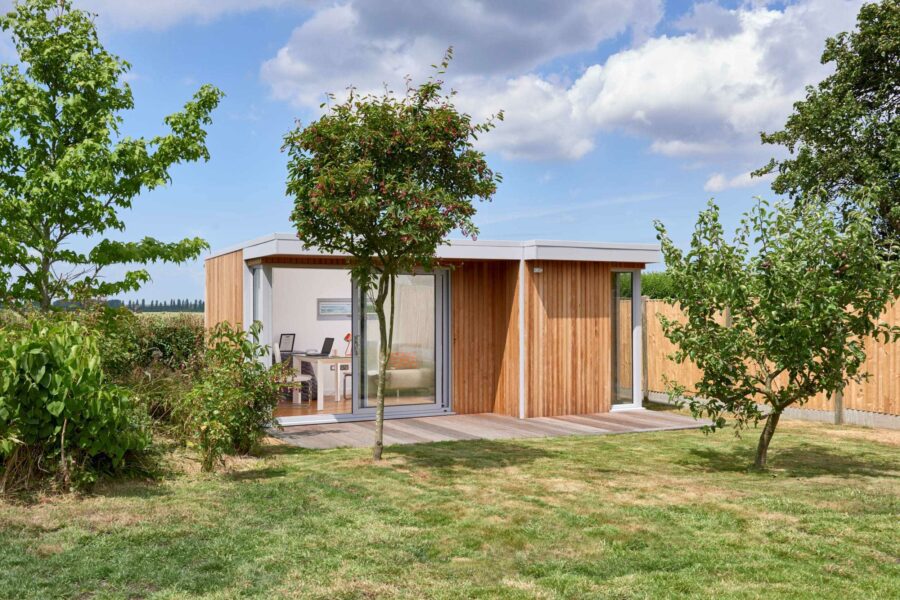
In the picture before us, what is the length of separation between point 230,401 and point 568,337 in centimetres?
626

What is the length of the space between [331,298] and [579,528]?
12157mm

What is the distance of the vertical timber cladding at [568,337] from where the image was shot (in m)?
12.0

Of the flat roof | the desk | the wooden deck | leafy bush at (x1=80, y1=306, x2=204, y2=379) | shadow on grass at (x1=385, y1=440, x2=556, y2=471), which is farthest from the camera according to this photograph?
the desk

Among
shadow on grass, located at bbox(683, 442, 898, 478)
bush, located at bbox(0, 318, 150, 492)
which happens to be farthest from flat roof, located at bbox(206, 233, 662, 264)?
bush, located at bbox(0, 318, 150, 492)

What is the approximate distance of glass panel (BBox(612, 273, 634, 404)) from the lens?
42.4 ft

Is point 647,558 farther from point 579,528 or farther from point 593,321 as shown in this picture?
point 593,321

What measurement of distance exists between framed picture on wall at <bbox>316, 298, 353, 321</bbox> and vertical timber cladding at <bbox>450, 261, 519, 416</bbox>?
204 inches

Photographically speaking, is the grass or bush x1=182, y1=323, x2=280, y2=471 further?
bush x1=182, y1=323, x2=280, y2=471

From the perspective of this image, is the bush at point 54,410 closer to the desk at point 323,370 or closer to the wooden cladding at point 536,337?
the desk at point 323,370

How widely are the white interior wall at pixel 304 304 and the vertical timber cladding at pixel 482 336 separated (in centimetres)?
475

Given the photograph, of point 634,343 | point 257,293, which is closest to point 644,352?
point 634,343

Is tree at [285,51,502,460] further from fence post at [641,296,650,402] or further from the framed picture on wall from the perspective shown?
the framed picture on wall

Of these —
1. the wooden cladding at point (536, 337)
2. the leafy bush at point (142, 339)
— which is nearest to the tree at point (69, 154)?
the leafy bush at point (142, 339)

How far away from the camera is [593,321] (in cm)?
1252
